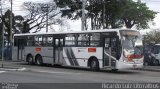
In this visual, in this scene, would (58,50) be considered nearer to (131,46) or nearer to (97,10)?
(131,46)

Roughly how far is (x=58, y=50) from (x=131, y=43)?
279 inches

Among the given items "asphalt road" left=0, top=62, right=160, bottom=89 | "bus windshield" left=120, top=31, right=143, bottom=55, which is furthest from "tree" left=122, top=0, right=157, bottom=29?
"asphalt road" left=0, top=62, right=160, bottom=89

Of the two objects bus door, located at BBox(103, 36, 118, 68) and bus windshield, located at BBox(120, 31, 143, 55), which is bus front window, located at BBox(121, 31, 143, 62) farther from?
bus door, located at BBox(103, 36, 118, 68)

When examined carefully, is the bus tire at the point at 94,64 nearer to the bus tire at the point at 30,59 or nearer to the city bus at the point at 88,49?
the city bus at the point at 88,49

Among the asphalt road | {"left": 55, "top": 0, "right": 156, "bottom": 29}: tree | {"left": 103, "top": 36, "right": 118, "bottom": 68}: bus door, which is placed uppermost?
{"left": 55, "top": 0, "right": 156, "bottom": 29}: tree

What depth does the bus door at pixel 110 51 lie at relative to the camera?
2740cm

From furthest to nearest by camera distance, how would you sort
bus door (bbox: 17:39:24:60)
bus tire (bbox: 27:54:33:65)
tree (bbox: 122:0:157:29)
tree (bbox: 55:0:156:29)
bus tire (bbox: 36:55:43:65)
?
1. tree (bbox: 122:0:157:29)
2. tree (bbox: 55:0:156:29)
3. bus door (bbox: 17:39:24:60)
4. bus tire (bbox: 27:54:33:65)
5. bus tire (bbox: 36:55:43:65)

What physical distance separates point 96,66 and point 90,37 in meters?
2.10

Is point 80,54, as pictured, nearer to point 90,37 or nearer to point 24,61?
point 90,37

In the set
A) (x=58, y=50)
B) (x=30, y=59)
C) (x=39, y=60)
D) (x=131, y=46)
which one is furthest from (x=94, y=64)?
(x=30, y=59)

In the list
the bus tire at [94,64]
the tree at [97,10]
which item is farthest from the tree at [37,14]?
the bus tire at [94,64]

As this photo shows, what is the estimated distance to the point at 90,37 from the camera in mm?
29344

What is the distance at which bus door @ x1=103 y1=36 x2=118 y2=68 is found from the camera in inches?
1079

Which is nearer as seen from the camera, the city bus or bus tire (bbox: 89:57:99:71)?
the city bus
